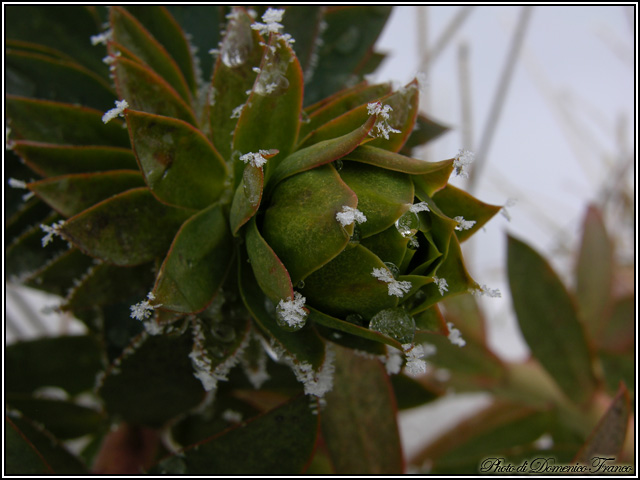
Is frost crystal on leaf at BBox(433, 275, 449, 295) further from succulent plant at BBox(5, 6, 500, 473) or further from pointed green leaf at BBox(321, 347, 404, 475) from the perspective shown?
pointed green leaf at BBox(321, 347, 404, 475)

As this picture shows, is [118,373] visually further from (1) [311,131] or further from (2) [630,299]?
(2) [630,299]

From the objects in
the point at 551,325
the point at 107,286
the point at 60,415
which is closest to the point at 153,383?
the point at 107,286

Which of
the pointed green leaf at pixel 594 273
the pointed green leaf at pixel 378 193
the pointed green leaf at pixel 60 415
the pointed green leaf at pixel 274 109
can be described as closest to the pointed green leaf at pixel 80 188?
the pointed green leaf at pixel 274 109

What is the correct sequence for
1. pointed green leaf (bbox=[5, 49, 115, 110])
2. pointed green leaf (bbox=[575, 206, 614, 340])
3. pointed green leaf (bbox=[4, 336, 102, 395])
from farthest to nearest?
1. pointed green leaf (bbox=[575, 206, 614, 340])
2. pointed green leaf (bbox=[4, 336, 102, 395])
3. pointed green leaf (bbox=[5, 49, 115, 110])

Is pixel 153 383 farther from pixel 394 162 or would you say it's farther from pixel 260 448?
pixel 394 162

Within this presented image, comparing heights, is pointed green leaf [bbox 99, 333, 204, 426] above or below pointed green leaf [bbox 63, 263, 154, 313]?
below

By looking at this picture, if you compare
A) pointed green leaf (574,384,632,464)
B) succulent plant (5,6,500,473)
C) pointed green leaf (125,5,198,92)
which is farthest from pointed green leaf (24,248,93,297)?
pointed green leaf (574,384,632,464)

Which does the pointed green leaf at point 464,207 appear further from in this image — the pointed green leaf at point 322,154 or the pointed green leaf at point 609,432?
the pointed green leaf at point 609,432
